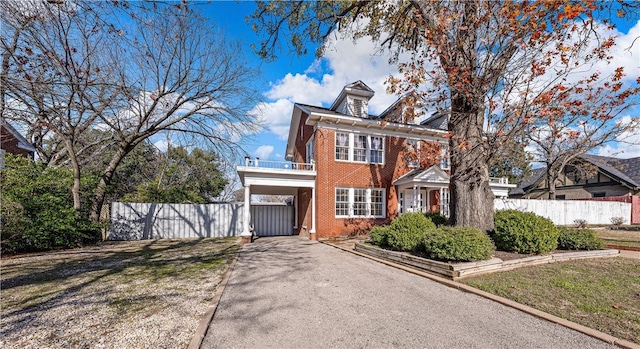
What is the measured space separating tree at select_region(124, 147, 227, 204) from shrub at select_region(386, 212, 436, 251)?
13.4m

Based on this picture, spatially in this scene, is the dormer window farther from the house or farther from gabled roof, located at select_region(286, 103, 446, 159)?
gabled roof, located at select_region(286, 103, 446, 159)

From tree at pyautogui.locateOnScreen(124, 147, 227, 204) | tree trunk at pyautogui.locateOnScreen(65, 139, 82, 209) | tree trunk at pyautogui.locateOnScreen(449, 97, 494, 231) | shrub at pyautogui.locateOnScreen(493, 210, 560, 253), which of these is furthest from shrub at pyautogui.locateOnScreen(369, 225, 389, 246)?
tree at pyautogui.locateOnScreen(124, 147, 227, 204)

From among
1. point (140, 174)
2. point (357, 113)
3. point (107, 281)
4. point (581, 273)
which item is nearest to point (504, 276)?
point (581, 273)

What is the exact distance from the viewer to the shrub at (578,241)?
282 inches

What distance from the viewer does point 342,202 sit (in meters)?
13.2

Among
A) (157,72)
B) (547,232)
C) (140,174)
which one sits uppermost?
(157,72)

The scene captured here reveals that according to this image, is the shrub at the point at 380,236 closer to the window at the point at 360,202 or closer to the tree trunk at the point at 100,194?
the window at the point at 360,202

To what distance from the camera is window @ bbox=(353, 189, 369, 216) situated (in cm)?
1341

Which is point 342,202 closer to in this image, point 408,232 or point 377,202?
point 377,202

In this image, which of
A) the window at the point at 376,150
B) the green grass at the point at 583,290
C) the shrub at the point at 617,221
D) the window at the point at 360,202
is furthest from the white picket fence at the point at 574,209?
the green grass at the point at 583,290

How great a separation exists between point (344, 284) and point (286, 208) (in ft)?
36.7

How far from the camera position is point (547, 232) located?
22.0 feet

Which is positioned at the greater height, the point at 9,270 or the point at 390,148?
the point at 390,148

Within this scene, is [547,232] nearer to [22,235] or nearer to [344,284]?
[344,284]
